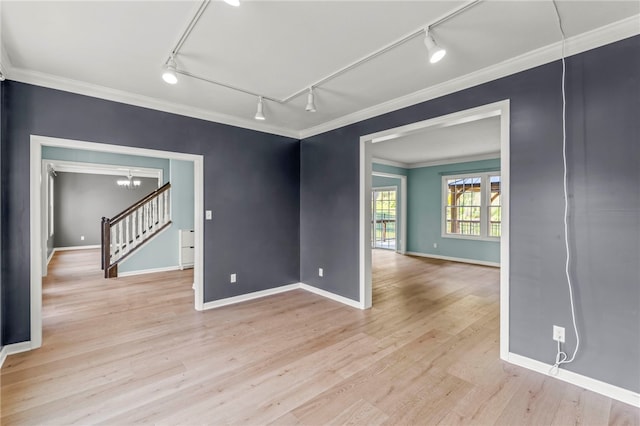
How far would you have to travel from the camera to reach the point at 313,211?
4.55 meters

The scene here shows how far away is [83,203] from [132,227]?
16.9 ft

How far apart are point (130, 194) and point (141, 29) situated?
9.54 m

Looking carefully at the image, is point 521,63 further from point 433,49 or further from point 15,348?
point 15,348

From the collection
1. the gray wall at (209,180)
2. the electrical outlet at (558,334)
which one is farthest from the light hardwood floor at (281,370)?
the gray wall at (209,180)

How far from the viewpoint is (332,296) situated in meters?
4.20

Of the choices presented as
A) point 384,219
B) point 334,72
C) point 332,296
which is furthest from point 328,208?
point 384,219

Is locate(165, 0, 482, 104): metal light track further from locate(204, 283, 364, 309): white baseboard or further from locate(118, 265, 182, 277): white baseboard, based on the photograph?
locate(118, 265, 182, 277): white baseboard

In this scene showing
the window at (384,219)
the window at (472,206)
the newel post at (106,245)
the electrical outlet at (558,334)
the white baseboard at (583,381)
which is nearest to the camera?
the white baseboard at (583,381)

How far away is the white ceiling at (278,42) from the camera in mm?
1843

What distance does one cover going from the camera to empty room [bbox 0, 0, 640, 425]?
1933 millimetres

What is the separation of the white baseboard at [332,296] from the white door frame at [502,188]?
11cm

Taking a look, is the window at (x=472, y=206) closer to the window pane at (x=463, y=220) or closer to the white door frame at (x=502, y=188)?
the window pane at (x=463, y=220)

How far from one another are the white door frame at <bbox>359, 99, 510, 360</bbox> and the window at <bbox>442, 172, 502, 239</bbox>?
14.7 ft

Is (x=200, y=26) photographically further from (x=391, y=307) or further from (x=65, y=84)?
(x=391, y=307)
